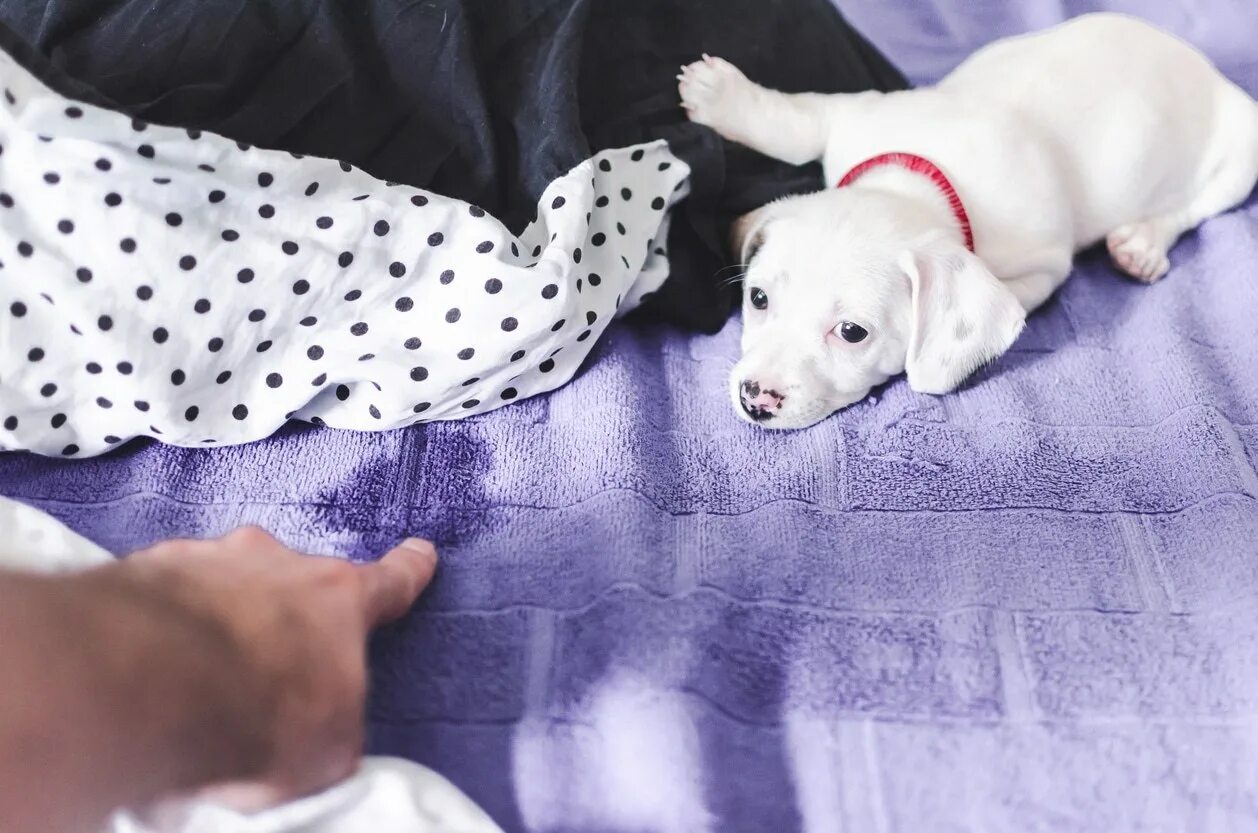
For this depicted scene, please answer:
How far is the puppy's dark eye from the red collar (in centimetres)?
22

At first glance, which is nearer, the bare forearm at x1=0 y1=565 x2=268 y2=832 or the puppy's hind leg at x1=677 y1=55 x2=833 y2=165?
the bare forearm at x1=0 y1=565 x2=268 y2=832

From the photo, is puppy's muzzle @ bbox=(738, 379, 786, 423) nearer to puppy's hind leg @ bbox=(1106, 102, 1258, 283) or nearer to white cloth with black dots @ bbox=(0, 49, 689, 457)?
white cloth with black dots @ bbox=(0, 49, 689, 457)

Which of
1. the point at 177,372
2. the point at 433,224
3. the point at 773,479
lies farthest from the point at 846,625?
the point at 177,372

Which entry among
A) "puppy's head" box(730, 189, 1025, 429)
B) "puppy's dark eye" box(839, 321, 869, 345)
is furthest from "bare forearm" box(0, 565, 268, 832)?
"puppy's dark eye" box(839, 321, 869, 345)

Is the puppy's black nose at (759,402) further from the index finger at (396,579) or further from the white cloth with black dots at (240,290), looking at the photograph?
the index finger at (396,579)

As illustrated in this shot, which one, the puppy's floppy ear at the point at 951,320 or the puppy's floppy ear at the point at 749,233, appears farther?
A: the puppy's floppy ear at the point at 749,233

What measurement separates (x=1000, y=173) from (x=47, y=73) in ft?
3.64

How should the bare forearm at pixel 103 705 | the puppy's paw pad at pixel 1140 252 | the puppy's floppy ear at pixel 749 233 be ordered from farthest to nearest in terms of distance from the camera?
the puppy's paw pad at pixel 1140 252 → the puppy's floppy ear at pixel 749 233 → the bare forearm at pixel 103 705

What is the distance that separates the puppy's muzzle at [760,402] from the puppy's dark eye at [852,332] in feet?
0.41

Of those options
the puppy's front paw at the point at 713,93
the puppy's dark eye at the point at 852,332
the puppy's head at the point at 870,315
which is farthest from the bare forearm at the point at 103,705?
the puppy's front paw at the point at 713,93

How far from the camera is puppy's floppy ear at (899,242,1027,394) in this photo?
4.02 feet

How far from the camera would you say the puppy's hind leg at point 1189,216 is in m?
1.47

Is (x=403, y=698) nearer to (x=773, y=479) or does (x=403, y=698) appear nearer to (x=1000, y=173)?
(x=773, y=479)

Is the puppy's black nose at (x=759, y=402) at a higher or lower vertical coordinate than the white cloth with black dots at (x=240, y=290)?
lower
